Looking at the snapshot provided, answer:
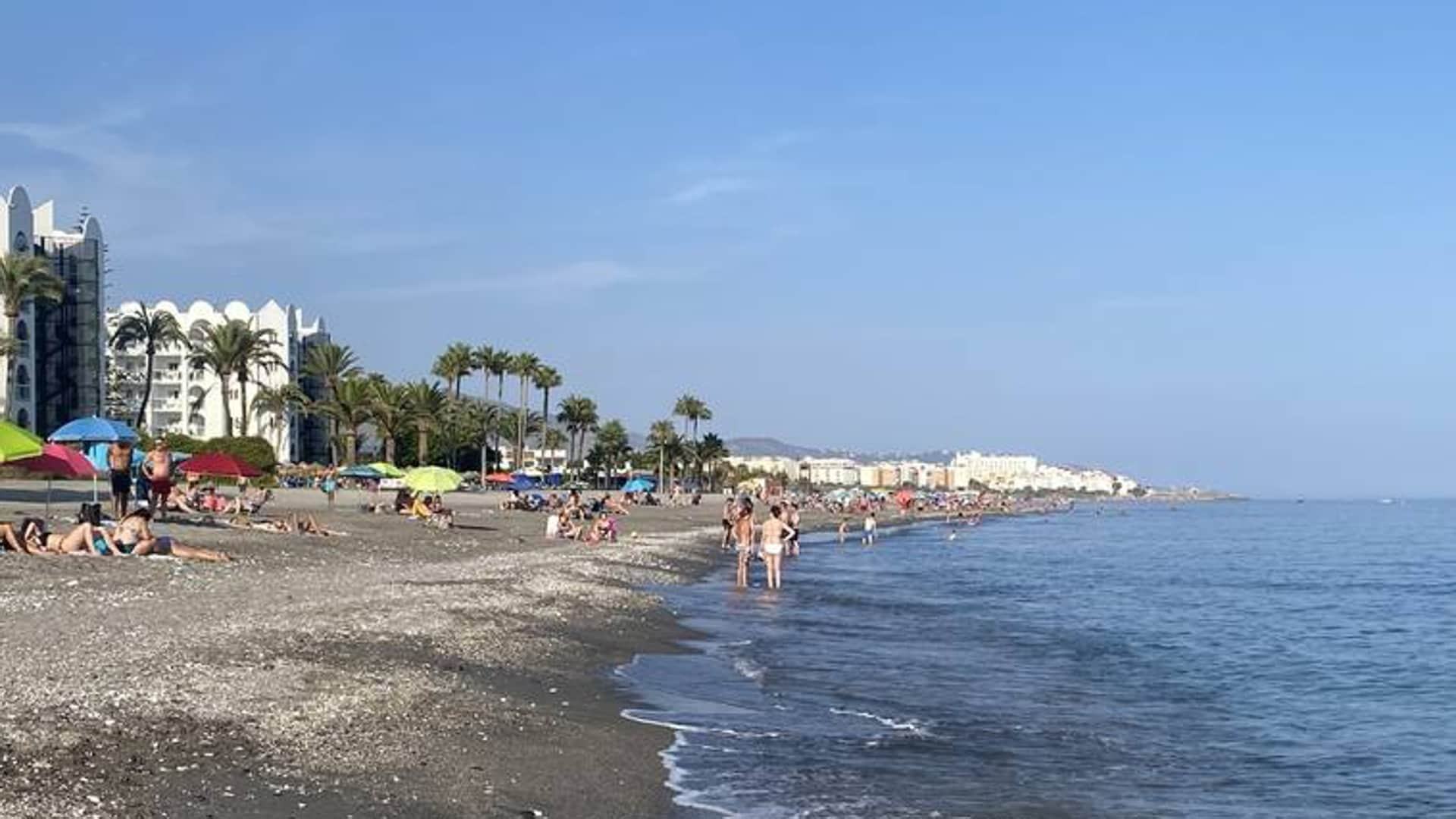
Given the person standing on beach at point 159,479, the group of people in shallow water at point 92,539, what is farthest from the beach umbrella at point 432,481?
the group of people in shallow water at point 92,539

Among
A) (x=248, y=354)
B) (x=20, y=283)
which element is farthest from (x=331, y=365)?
(x=20, y=283)

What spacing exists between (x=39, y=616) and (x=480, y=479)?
90135 millimetres

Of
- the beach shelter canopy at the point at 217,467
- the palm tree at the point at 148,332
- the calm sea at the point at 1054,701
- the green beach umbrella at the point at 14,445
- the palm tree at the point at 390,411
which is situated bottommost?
the calm sea at the point at 1054,701

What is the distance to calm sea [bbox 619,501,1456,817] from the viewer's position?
11.6m

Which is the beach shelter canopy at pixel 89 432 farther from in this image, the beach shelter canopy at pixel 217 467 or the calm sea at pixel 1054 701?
the calm sea at pixel 1054 701

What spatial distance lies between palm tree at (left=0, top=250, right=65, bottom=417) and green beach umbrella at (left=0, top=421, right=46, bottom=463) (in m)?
50.8

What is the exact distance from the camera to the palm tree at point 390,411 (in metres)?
90.5

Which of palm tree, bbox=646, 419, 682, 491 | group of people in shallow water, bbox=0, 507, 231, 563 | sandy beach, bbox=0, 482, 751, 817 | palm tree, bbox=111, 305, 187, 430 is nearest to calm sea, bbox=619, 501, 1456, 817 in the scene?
sandy beach, bbox=0, 482, 751, 817

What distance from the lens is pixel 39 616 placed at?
567 inches

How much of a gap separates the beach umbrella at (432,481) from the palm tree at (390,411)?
160 ft

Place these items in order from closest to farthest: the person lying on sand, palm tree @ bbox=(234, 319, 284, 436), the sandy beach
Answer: the sandy beach < the person lying on sand < palm tree @ bbox=(234, 319, 284, 436)

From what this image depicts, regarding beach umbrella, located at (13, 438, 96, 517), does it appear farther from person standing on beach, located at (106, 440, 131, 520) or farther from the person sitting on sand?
the person sitting on sand

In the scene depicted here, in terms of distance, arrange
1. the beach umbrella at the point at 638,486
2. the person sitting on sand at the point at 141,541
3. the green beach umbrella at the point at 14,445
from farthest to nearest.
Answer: the beach umbrella at the point at 638,486 → the green beach umbrella at the point at 14,445 → the person sitting on sand at the point at 141,541

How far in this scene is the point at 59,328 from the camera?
86.6m
